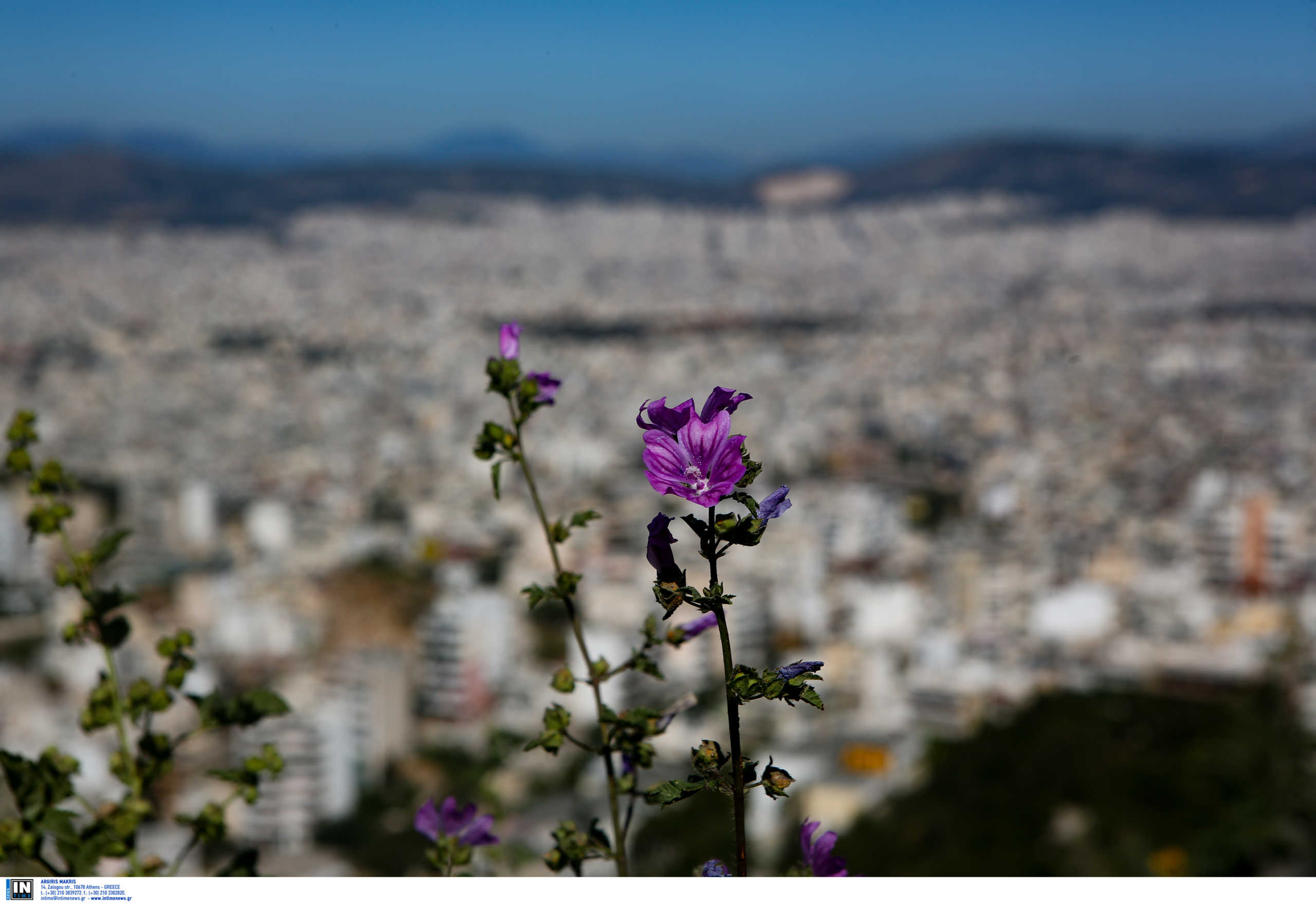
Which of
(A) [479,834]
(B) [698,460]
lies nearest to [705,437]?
(B) [698,460]

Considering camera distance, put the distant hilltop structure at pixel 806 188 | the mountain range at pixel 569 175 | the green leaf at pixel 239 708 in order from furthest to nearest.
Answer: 1. the distant hilltop structure at pixel 806 188
2. the mountain range at pixel 569 175
3. the green leaf at pixel 239 708

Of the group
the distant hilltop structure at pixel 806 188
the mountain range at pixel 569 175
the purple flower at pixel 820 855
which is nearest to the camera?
the purple flower at pixel 820 855

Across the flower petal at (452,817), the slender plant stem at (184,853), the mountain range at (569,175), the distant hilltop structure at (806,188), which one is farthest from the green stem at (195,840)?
the distant hilltop structure at (806,188)

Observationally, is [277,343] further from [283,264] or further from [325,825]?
[325,825]

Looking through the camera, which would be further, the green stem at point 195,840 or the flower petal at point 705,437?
the green stem at point 195,840

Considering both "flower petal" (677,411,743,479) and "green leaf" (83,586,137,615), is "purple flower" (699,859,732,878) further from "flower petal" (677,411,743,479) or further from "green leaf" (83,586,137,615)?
"green leaf" (83,586,137,615)

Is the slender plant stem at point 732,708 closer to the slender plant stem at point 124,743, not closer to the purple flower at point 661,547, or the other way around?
the purple flower at point 661,547
